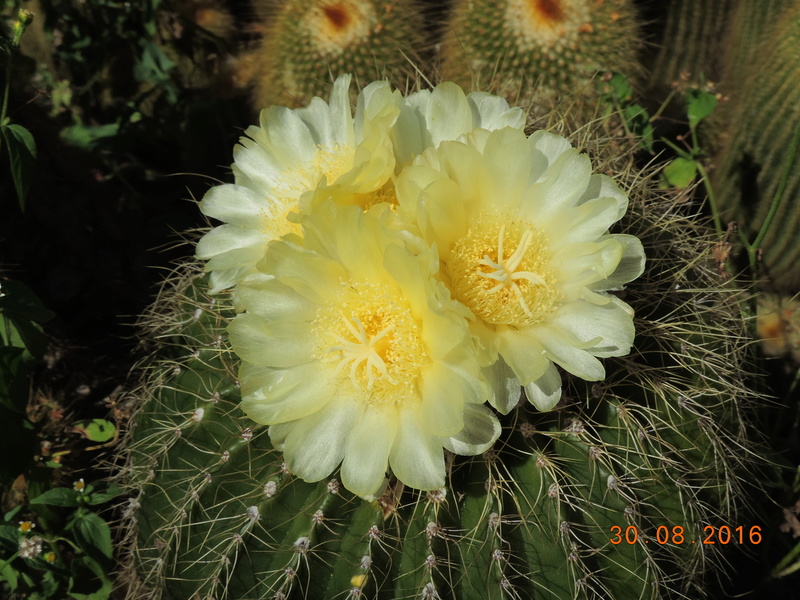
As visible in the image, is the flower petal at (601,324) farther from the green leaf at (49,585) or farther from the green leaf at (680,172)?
the green leaf at (49,585)

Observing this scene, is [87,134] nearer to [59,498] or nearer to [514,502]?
[59,498]

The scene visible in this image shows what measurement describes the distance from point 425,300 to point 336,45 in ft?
4.29

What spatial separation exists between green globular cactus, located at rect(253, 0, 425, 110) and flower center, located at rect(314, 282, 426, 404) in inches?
43.8

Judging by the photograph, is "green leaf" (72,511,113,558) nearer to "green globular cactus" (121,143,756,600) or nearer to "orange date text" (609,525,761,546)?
"green globular cactus" (121,143,756,600)

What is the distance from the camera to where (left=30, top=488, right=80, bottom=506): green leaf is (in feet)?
4.93

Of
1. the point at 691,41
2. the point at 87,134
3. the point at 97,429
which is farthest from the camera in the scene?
the point at 691,41

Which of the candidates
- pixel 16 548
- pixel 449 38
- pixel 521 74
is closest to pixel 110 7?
pixel 449 38

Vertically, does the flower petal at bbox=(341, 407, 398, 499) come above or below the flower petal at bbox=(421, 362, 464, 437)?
below

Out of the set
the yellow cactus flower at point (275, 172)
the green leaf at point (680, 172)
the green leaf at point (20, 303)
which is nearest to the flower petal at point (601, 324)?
the yellow cactus flower at point (275, 172)

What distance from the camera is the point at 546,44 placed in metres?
1.89

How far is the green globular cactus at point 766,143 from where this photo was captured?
1933 millimetres

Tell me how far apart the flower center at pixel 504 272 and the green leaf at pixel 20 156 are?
3.17 ft

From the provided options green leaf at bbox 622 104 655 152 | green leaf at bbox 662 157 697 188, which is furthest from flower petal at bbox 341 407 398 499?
green leaf at bbox 662 157 697 188


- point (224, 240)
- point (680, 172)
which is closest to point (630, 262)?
point (224, 240)
